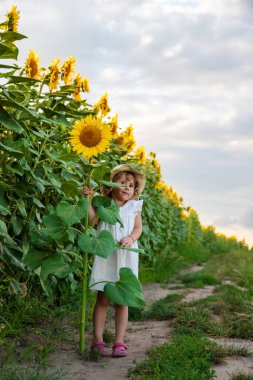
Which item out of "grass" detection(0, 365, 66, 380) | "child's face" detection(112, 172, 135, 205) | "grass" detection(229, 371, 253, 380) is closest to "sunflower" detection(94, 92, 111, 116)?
"child's face" detection(112, 172, 135, 205)

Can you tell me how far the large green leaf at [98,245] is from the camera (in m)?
3.85

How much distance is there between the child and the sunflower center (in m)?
0.37

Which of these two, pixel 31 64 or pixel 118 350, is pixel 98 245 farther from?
pixel 31 64

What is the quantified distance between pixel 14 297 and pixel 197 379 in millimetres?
1731

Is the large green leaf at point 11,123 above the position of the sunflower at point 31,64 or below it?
below

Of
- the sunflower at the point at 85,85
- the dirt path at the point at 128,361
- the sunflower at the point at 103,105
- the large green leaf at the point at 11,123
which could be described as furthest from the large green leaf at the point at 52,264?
the sunflower at the point at 103,105

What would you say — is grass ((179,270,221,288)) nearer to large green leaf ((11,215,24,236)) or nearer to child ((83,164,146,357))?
child ((83,164,146,357))

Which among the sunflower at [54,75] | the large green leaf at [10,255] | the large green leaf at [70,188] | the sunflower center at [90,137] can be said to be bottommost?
the large green leaf at [10,255]

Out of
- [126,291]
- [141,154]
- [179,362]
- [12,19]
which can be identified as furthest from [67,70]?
[141,154]

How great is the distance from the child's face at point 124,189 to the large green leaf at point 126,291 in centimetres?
71

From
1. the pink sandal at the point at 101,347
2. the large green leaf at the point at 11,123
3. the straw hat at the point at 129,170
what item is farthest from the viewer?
the straw hat at the point at 129,170

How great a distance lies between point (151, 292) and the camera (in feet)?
26.3

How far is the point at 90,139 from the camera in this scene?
397 cm

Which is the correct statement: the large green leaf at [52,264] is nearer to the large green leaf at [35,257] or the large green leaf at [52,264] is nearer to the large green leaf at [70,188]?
the large green leaf at [35,257]
